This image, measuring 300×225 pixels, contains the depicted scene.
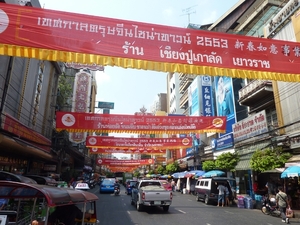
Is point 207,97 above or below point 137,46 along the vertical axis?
above

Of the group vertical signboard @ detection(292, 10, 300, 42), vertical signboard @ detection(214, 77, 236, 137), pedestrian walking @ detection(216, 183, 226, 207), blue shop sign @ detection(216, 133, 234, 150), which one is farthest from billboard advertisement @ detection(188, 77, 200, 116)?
vertical signboard @ detection(292, 10, 300, 42)

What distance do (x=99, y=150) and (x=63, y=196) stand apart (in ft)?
100.0

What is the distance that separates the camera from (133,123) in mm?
19156

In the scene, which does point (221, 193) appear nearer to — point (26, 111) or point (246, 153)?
point (246, 153)

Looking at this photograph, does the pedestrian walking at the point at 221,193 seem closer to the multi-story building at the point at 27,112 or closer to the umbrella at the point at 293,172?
the umbrella at the point at 293,172

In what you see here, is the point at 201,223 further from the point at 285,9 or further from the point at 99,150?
the point at 99,150

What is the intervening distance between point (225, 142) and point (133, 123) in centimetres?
1188

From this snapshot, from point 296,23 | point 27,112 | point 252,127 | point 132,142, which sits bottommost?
point 132,142

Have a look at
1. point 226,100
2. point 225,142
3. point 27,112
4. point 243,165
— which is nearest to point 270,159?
point 243,165

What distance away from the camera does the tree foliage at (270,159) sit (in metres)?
14.8

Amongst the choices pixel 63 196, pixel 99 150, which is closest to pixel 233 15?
pixel 99 150

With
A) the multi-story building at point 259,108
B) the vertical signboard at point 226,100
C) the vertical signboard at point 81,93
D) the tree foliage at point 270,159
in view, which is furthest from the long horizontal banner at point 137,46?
the vertical signboard at point 81,93

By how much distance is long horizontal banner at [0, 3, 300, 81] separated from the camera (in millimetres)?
6211

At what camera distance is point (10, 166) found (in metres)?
19.0
